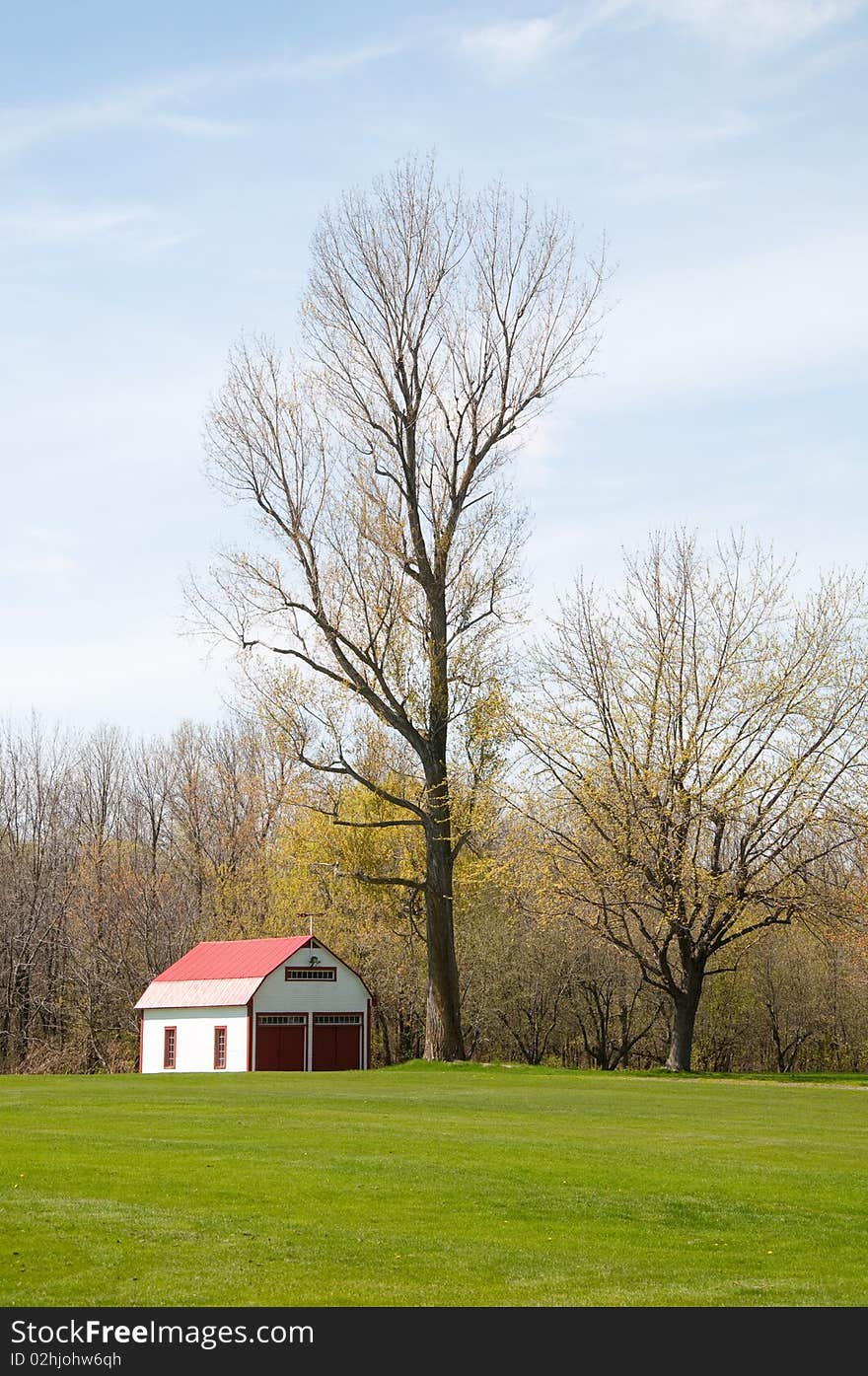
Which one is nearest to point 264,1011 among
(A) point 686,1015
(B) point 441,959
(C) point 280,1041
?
(C) point 280,1041

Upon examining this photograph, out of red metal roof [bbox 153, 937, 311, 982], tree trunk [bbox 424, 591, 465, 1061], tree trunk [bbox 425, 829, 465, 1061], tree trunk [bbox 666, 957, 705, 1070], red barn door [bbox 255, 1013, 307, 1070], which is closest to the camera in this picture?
tree trunk [bbox 666, 957, 705, 1070]

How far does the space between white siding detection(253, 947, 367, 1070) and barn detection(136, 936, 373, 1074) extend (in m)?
0.03

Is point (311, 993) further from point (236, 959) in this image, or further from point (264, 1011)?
point (236, 959)

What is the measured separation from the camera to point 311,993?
1987 inches

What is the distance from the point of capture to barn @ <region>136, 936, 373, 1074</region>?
49.5 m

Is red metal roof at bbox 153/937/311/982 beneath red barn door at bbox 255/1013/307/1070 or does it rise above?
above

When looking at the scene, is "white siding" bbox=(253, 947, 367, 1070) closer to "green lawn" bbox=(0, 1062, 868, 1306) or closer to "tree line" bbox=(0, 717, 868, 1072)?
"tree line" bbox=(0, 717, 868, 1072)

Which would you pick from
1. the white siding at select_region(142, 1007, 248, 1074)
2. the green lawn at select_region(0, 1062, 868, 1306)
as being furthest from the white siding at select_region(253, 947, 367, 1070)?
the green lawn at select_region(0, 1062, 868, 1306)

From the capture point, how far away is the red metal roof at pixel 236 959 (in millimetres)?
50000

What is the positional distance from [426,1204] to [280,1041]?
3655 cm

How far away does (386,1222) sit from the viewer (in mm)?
13406
